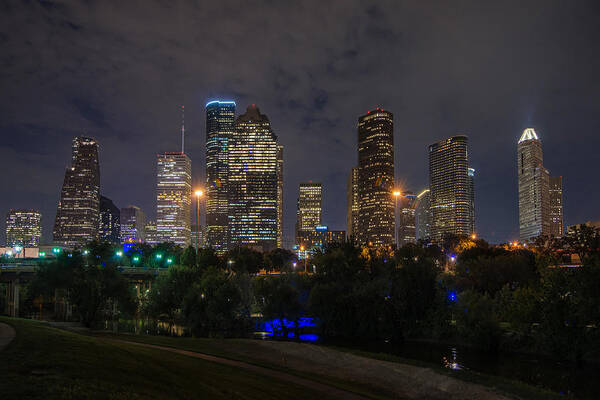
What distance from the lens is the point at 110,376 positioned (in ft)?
49.0

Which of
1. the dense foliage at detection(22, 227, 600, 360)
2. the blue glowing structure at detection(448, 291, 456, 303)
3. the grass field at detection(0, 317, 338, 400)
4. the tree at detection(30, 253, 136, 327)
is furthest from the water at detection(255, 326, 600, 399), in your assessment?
the tree at detection(30, 253, 136, 327)

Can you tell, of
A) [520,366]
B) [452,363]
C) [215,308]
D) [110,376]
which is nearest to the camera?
[110,376]

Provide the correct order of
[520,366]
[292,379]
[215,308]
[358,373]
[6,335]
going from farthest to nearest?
1. [215,308]
2. [520,366]
3. [358,373]
4. [292,379]
5. [6,335]

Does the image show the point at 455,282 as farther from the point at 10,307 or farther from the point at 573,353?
the point at 10,307

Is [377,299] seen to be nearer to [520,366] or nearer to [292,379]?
[520,366]

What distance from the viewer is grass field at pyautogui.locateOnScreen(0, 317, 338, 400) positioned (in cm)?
1241

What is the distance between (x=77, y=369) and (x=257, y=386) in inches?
346

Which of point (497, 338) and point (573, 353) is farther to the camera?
point (497, 338)

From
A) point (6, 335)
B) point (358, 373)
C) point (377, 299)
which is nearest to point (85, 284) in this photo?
point (377, 299)

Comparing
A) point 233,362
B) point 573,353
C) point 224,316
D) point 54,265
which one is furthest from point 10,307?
point 573,353

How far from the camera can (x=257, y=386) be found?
67.4ft

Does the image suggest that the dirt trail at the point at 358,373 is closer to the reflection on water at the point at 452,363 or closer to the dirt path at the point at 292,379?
the dirt path at the point at 292,379

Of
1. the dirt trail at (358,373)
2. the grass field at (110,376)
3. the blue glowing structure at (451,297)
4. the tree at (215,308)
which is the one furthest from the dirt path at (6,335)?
the blue glowing structure at (451,297)

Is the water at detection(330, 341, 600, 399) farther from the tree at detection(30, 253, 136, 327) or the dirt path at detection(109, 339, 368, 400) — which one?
the tree at detection(30, 253, 136, 327)
